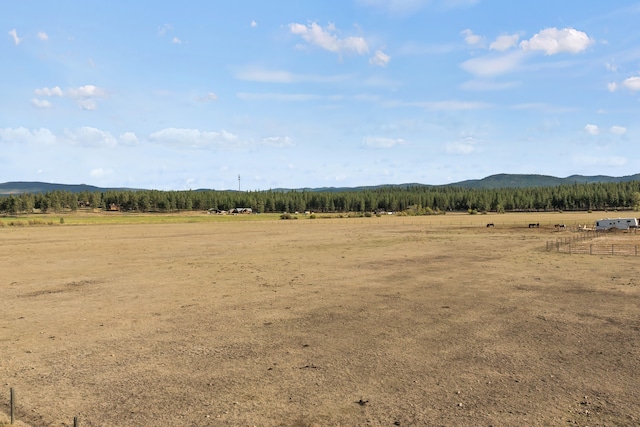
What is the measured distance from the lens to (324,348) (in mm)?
17422

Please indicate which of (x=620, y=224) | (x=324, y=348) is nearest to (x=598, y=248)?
(x=620, y=224)

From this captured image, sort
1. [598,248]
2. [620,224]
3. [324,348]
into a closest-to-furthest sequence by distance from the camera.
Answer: [324,348], [598,248], [620,224]

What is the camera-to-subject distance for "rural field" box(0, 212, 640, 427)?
12.2 metres

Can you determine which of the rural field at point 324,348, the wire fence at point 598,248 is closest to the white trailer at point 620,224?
the wire fence at point 598,248

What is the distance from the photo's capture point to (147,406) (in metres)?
12.4

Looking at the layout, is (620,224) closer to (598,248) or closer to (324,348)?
(598,248)

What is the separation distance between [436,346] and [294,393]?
22.5ft

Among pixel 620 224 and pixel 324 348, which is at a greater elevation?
pixel 620 224

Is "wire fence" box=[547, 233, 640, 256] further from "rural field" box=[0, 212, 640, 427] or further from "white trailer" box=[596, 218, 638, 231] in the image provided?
"white trailer" box=[596, 218, 638, 231]

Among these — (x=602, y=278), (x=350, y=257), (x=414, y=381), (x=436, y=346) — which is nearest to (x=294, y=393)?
(x=414, y=381)

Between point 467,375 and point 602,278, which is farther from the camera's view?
point 602,278

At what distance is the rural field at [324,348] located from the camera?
480 inches

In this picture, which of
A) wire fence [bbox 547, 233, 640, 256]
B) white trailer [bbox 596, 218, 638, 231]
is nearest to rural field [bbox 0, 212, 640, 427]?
wire fence [bbox 547, 233, 640, 256]

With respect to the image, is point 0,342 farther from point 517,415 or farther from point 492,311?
point 492,311
